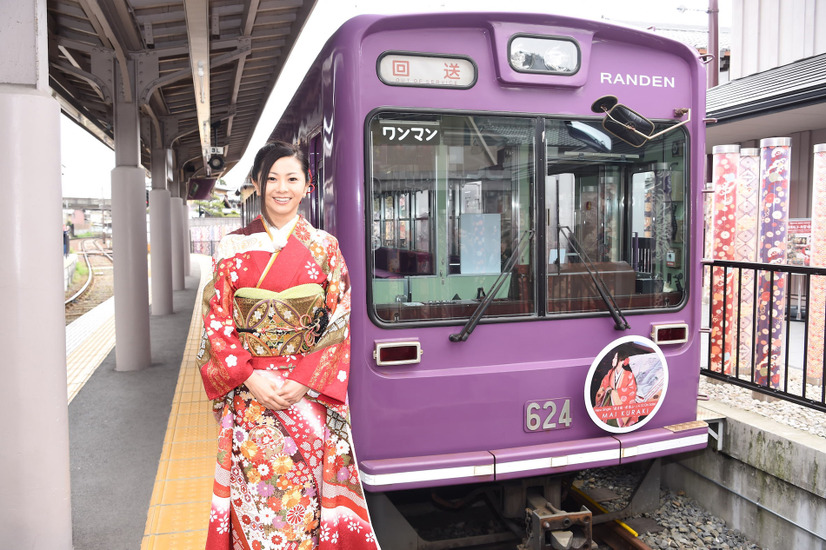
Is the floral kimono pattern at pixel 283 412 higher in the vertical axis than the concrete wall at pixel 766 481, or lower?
higher

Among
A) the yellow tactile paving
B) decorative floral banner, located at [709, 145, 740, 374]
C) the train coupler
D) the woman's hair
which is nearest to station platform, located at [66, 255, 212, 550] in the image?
the yellow tactile paving

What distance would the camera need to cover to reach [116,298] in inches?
288

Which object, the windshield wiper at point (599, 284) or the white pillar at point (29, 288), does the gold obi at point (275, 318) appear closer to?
the white pillar at point (29, 288)

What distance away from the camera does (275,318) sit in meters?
2.45

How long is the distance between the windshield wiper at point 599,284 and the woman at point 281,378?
129 cm

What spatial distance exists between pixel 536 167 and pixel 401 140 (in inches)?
26.8

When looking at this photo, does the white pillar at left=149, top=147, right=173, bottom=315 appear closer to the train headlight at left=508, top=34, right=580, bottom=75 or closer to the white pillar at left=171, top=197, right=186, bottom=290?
the white pillar at left=171, top=197, right=186, bottom=290

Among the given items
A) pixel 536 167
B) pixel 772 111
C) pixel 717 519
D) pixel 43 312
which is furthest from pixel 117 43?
pixel 772 111

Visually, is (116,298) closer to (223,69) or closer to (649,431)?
(223,69)

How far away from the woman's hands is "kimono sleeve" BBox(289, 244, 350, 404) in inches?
1.3

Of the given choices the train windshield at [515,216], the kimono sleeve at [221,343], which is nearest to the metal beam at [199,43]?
the train windshield at [515,216]

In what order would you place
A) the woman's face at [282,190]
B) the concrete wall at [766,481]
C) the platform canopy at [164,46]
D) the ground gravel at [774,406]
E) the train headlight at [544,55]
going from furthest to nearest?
the platform canopy at [164,46] → the ground gravel at [774,406] → the concrete wall at [766,481] → the train headlight at [544,55] → the woman's face at [282,190]

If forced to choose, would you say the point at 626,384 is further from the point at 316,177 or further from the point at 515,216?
the point at 316,177

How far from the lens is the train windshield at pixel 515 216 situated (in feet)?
10.1
